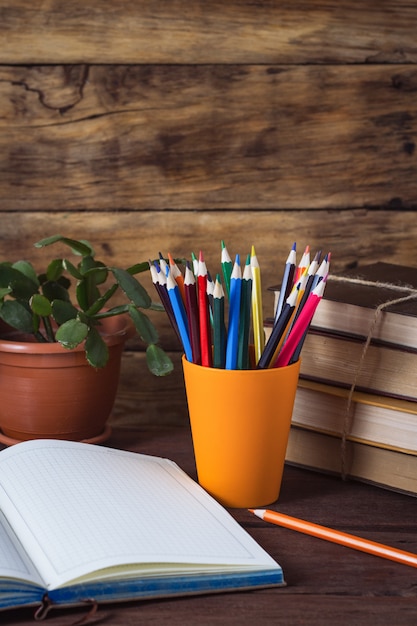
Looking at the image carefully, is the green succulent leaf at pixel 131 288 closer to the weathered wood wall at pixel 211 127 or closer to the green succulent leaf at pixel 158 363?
the green succulent leaf at pixel 158 363

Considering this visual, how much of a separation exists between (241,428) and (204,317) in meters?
0.11

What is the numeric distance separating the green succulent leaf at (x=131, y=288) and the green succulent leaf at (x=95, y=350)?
0.05 metres

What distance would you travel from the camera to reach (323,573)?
63 centimetres

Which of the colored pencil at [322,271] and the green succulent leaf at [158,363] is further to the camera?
the green succulent leaf at [158,363]

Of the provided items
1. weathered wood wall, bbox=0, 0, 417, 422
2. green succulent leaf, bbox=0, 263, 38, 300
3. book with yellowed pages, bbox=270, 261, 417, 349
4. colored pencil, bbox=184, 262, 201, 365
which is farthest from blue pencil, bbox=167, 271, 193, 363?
weathered wood wall, bbox=0, 0, 417, 422

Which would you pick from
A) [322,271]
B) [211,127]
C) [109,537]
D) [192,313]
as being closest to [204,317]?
[192,313]

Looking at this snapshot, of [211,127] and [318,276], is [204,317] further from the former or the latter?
[211,127]

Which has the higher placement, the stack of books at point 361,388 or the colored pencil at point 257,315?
the colored pencil at point 257,315

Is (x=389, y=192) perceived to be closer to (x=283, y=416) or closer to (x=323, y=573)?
(x=283, y=416)

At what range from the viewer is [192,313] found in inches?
28.3

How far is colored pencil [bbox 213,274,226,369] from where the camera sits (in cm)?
69

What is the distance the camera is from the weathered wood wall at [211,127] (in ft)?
3.37

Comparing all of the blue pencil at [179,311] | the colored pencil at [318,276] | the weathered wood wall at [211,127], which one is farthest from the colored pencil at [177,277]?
the weathered wood wall at [211,127]

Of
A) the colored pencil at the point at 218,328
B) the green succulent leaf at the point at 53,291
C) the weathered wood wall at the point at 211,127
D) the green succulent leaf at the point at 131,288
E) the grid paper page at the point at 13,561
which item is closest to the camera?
the grid paper page at the point at 13,561
